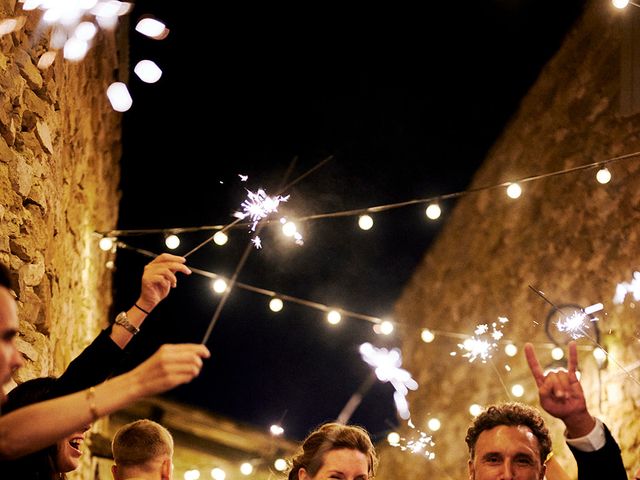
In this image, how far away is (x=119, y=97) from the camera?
589cm

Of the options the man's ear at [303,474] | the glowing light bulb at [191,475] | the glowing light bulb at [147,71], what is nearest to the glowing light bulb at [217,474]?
the glowing light bulb at [191,475]

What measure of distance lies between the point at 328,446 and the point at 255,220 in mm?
2275

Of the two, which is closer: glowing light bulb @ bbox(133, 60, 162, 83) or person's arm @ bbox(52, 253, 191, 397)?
person's arm @ bbox(52, 253, 191, 397)

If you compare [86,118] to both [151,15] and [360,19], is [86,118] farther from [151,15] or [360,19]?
[360,19]

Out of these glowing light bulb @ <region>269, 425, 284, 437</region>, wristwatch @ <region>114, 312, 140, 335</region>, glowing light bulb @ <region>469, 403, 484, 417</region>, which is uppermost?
glowing light bulb @ <region>269, 425, 284, 437</region>

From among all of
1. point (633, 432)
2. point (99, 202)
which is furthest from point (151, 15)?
point (633, 432)

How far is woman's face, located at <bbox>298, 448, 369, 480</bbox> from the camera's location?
9.70ft

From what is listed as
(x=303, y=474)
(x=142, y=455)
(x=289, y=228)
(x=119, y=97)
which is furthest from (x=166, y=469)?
(x=119, y=97)

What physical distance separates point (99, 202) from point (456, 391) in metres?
3.09

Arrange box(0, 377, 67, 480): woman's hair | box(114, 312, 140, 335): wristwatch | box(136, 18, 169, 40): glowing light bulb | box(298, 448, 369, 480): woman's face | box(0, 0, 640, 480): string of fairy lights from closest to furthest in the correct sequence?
box(0, 377, 67, 480): woman's hair
box(114, 312, 140, 335): wristwatch
box(298, 448, 369, 480): woman's face
box(0, 0, 640, 480): string of fairy lights
box(136, 18, 169, 40): glowing light bulb

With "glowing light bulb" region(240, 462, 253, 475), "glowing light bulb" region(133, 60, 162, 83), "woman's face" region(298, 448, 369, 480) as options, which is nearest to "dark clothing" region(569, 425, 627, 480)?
"woman's face" region(298, 448, 369, 480)

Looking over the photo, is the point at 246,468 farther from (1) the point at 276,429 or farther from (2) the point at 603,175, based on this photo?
(2) the point at 603,175

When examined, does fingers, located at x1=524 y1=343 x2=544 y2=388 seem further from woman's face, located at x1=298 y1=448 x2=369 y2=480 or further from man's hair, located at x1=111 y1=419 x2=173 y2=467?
man's hair, located at x1=111 y1=419 x2=173 y2=467

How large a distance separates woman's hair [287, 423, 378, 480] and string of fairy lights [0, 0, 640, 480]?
1.00 m
